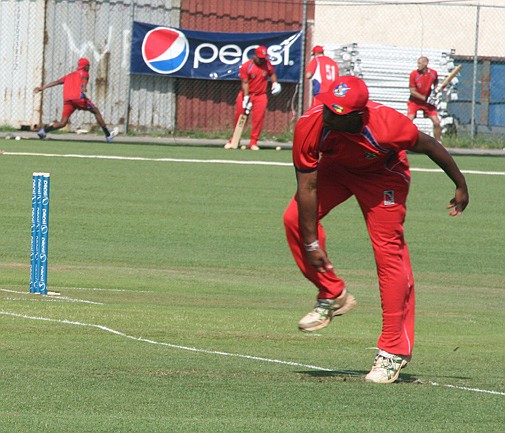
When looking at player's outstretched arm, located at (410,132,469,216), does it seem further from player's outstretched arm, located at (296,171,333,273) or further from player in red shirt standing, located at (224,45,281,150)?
player in red shirt standing, located at (224,45,281,150)

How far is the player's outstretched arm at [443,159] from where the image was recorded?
7.69m

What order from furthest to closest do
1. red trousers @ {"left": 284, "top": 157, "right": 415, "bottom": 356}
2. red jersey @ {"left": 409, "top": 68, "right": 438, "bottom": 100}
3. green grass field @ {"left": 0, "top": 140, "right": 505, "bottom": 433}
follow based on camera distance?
red jersey @ {"left": 409, "top": 68, "right": 438, "bottom": 100}, red trousers @ {"left": 284, "top": 157, "right": 415, "bottom": 356}, green grass field @ {"left": 0, "top": 140, "right": 505, "bottom": 433}

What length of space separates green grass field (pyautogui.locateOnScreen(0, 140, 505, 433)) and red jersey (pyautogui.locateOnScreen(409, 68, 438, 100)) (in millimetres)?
5872

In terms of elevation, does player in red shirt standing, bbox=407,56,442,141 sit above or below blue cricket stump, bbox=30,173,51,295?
above

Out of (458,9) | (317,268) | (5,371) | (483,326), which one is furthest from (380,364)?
(458,9)

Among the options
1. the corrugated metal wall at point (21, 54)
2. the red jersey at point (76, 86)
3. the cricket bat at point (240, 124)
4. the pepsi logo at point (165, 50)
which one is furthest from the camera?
the pepsi logo at point (165, 50)

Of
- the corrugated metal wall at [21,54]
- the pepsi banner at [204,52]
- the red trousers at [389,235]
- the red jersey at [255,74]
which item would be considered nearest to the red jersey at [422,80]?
the red jersey at [255,74]

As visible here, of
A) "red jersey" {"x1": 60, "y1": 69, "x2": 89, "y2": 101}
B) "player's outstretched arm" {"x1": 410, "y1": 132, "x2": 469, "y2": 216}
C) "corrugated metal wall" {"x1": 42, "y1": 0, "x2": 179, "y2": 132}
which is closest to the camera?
"player's outstretched arm" {"x1": 410, "y1": 132, "x2": 469, "y2": 216}

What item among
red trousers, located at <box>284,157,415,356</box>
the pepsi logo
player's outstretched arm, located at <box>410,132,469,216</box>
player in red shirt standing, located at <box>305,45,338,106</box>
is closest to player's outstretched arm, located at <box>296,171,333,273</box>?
red trousers, located at <box>284,157,415,356</box>

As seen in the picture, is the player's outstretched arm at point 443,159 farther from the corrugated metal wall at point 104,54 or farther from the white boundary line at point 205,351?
the corrugated metal wall at point 104,54

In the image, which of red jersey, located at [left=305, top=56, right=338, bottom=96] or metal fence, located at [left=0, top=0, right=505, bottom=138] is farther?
metal fence, located at [left=0, top=0, right=505, bottom=138]

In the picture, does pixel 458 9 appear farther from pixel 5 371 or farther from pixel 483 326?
pixel 5 371

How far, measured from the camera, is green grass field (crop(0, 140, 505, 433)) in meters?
6.75

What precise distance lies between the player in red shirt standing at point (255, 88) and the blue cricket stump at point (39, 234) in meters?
17.4
